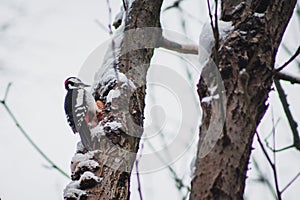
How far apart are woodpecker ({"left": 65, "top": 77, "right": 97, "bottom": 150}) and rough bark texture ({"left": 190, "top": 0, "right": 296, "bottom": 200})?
3.76ft

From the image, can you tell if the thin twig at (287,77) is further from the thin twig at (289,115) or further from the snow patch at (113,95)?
the snow patch at (113,95)

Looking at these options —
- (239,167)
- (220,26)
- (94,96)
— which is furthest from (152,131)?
(239,167)

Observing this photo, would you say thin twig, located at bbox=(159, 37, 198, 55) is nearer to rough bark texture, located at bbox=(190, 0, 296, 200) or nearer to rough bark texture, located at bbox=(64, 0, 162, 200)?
rough bark texture, located at bbox=(64, 0, 162, 200)

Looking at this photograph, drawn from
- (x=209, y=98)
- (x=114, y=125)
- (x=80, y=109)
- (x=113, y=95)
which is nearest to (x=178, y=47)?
(x=113, y=95)

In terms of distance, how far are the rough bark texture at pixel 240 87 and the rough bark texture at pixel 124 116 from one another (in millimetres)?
901

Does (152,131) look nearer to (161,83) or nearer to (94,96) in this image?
(161,83)

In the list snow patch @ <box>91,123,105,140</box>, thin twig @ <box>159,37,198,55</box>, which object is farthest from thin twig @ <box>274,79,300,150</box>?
snow patch @ <box>91,123,105,140</box>

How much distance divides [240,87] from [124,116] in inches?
41.6

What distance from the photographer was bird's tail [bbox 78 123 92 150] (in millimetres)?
2318

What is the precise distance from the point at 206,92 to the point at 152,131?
5.97 ft

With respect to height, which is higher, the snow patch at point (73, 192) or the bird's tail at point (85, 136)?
the bird's tail at point (85, 136)

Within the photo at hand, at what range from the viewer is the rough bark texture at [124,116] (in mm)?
2123

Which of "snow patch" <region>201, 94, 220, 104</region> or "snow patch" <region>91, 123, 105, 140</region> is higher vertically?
"snow patch" <region>91, 123, 105, 140</region>

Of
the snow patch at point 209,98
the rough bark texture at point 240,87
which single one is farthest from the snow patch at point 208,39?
the snow patch at point 209,98
